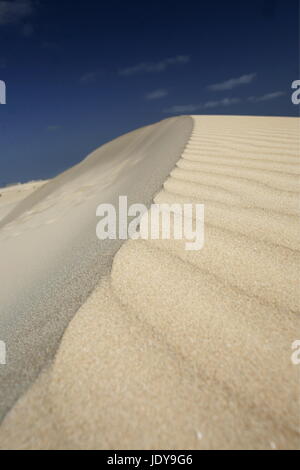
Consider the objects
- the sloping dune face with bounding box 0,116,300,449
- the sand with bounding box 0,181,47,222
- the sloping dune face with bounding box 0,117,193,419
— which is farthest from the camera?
the sand with bounding box 0,181,47,222

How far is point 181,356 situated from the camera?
2.01 ft

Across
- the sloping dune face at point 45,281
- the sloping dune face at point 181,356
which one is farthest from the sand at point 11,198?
the sloping dune face at point 181,356

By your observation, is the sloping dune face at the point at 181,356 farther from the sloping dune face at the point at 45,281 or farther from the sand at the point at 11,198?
the sand at the point at 11,198

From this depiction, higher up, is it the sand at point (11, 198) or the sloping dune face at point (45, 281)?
the sloping dune face at point (45, 281)

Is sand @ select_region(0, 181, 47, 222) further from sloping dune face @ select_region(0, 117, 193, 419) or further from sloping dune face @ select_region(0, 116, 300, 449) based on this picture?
sloping dune face @ select_region(0, 116, 300, 449)

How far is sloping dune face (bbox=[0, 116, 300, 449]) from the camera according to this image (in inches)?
19.3

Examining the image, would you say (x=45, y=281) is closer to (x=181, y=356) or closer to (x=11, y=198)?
(x=181, y=356)

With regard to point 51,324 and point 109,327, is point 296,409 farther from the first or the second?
point 51,324

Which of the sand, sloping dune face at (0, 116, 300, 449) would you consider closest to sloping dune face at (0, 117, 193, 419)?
sloping dune face at (0, 116, 300, 449)

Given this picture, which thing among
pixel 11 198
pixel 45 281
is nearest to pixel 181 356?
pixel 45 281

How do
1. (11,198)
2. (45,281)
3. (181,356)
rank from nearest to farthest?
(181,356)
(45,281)
(11,198)

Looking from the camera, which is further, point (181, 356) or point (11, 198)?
point (11, 198)

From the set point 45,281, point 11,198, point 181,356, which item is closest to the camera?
point 181,356

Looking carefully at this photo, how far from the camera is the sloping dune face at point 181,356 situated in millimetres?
490
